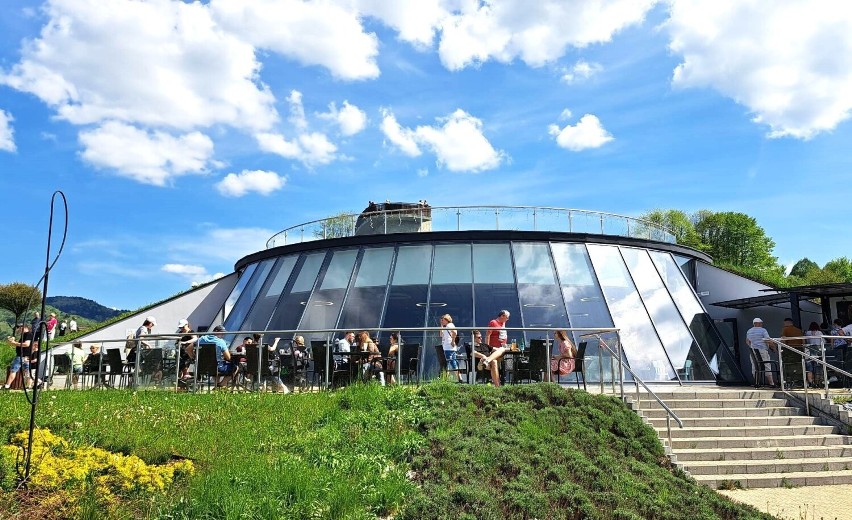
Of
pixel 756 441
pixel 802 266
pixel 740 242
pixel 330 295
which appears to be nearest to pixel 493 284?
pixel 330 295

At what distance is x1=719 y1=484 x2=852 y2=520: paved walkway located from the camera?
27.4 feet

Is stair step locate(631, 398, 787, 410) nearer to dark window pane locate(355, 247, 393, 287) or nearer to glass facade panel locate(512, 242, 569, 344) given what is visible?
glass facade panel locate(512, 242, 569, 344)

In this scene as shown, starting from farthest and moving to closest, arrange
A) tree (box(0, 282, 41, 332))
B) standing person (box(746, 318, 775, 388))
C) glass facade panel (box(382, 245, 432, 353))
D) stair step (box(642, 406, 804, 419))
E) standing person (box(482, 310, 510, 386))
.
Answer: tree (box(0, 282, 41, 332)) < glass facade panel (box(382, 245, 432, 353)) < standing person (box(746, 318, 775, 388)) < standing person (box(482, 310, 510, 386)) < stair step (box(642, 406, 804, 419))

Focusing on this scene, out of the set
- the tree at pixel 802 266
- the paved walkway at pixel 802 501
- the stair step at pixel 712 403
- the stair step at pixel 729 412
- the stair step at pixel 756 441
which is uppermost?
the tree at pixel 802 266

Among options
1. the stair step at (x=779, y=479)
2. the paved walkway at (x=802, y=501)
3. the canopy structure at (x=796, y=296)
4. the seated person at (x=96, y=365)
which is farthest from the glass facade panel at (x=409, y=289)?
the canopy structure at (x=796, y=296)

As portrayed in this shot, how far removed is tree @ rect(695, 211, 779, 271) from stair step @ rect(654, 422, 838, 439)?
55388 millimetres

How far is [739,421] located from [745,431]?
1.33 feet

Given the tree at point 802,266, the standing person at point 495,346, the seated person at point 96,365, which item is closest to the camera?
the standing person at point 495,346

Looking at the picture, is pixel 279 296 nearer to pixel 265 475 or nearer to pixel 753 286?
pixel 265 475

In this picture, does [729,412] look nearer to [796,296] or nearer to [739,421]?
[739,421]

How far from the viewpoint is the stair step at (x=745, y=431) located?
1149cm

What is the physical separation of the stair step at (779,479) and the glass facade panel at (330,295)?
409 inches

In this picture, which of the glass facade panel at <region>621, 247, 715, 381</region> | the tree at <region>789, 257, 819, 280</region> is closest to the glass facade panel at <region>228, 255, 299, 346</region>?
the glass facade panel at <region>621, 247, 715, 381</region>

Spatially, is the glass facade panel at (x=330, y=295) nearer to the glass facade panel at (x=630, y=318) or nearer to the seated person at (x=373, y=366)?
the seated person at (x=373, y=366)
